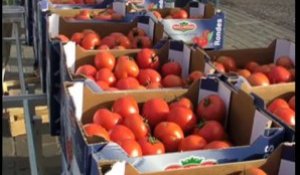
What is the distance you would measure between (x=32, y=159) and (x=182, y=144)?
895 millimetres

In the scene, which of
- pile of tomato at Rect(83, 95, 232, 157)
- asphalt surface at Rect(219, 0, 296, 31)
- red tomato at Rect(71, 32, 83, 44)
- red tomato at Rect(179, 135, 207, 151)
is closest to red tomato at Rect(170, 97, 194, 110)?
pile of tomato at Rect(83, 95, 232, 157)

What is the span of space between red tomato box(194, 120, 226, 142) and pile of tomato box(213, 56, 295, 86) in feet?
1.35

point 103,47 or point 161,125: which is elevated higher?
point 103,47

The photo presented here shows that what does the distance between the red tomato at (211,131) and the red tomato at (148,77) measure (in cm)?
61

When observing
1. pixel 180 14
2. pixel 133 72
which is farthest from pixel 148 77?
pixel 180 14

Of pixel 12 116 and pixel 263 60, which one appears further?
pixel 12 116

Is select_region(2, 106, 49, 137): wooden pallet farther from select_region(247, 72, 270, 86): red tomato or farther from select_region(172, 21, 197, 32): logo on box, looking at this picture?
select_region(247, 72, 270, 86): red tomato

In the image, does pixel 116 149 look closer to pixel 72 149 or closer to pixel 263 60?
pixel 72 149

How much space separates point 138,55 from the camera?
9.16 feet

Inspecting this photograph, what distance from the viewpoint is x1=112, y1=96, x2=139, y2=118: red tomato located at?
209 centimetres

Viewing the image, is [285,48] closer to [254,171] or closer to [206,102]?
[206,102]

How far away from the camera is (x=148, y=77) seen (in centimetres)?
259

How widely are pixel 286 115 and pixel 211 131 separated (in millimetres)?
289

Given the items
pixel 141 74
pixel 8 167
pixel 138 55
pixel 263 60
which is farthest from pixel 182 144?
pixel 8 167
